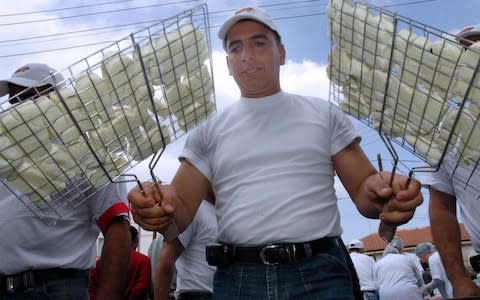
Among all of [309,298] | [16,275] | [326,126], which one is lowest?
[16,275]

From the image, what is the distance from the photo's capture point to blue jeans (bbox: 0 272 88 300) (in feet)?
6.94

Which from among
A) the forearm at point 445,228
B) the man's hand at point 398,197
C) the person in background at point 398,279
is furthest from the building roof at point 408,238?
the man's hand at point 398,197

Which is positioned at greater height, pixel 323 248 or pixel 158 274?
pixel 323 248

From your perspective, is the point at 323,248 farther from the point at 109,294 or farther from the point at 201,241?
the point at 201,241

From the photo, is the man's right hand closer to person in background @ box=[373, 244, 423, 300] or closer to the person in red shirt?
the person in red shirt

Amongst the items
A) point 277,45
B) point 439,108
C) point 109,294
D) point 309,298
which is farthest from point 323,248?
point 109,294

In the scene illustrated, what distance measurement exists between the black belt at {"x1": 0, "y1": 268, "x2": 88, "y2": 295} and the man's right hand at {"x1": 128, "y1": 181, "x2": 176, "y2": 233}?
2.60ft

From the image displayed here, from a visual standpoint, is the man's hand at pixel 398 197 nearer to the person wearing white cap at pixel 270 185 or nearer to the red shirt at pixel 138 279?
the person wearing white cap at pixel 270 185

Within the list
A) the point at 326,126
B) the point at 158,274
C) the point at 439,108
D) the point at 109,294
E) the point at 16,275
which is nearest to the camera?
the point at 439,108

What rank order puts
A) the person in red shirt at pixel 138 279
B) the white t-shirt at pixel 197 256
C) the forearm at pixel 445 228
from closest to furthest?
1. the forearm at pixel 445 228
2. the white t-shirt at pixel 197 256
3. the person in red shirt at pixel 138 279

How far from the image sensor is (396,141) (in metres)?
1.54

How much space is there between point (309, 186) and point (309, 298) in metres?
0.37

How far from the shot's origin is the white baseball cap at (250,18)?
1869 mm

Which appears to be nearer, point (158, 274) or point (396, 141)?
point (396, 141)
